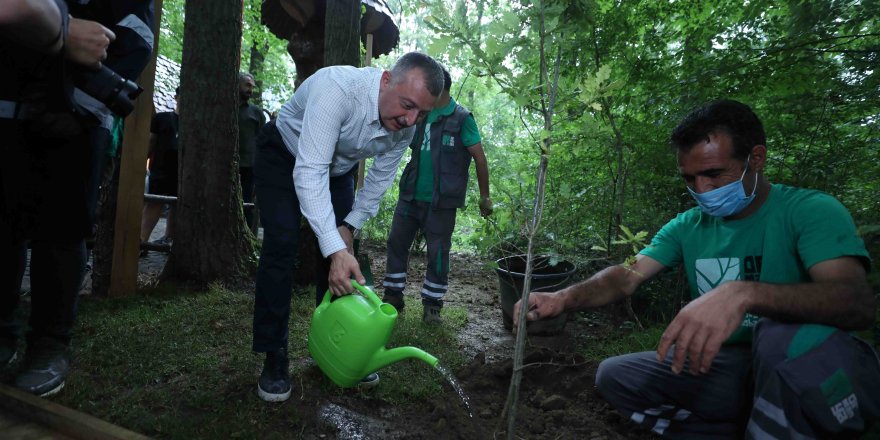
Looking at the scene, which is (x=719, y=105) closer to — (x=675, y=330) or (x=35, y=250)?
(x=675, y=330)

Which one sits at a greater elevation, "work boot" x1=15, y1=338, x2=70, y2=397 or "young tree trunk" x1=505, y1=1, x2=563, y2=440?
"young tree trunk" x1=505, y1=1, x2=563, y2=440

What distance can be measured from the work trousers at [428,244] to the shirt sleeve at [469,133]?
525mm

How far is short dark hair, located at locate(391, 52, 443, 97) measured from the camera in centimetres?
189

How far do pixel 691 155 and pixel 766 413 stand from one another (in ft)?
2.77

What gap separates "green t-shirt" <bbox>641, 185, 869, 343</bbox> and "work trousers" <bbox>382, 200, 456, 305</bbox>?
1.92 metres

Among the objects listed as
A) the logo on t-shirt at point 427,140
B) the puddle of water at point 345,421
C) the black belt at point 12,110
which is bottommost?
the puddle of water at point 345,421

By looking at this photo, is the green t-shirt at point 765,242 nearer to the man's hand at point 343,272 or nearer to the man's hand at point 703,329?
the man's hand at point 703,329

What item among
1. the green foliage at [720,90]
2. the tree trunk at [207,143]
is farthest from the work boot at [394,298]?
the tree trunk at [207,143]

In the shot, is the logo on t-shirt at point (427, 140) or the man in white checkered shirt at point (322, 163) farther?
the logo on t-shirt at point (427, 140)

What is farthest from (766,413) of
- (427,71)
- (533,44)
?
(427,71)

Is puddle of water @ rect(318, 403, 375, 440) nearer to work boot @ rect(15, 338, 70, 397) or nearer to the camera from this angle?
work boot @ rect(15, 338, 70, 397)

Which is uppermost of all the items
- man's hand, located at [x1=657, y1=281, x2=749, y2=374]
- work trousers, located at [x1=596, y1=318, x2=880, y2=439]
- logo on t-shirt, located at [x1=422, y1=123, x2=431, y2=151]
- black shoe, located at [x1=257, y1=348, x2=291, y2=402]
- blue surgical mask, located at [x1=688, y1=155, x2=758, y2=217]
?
logo on t-shirt, located at [x1=422, y1=123, x2=431, y2=151]

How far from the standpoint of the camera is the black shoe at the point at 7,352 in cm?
206

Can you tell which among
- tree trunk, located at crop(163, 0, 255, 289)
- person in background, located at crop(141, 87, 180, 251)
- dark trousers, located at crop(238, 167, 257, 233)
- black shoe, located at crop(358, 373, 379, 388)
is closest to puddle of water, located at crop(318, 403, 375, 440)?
black shoe, located at crop(358, 373, 379, 388)
